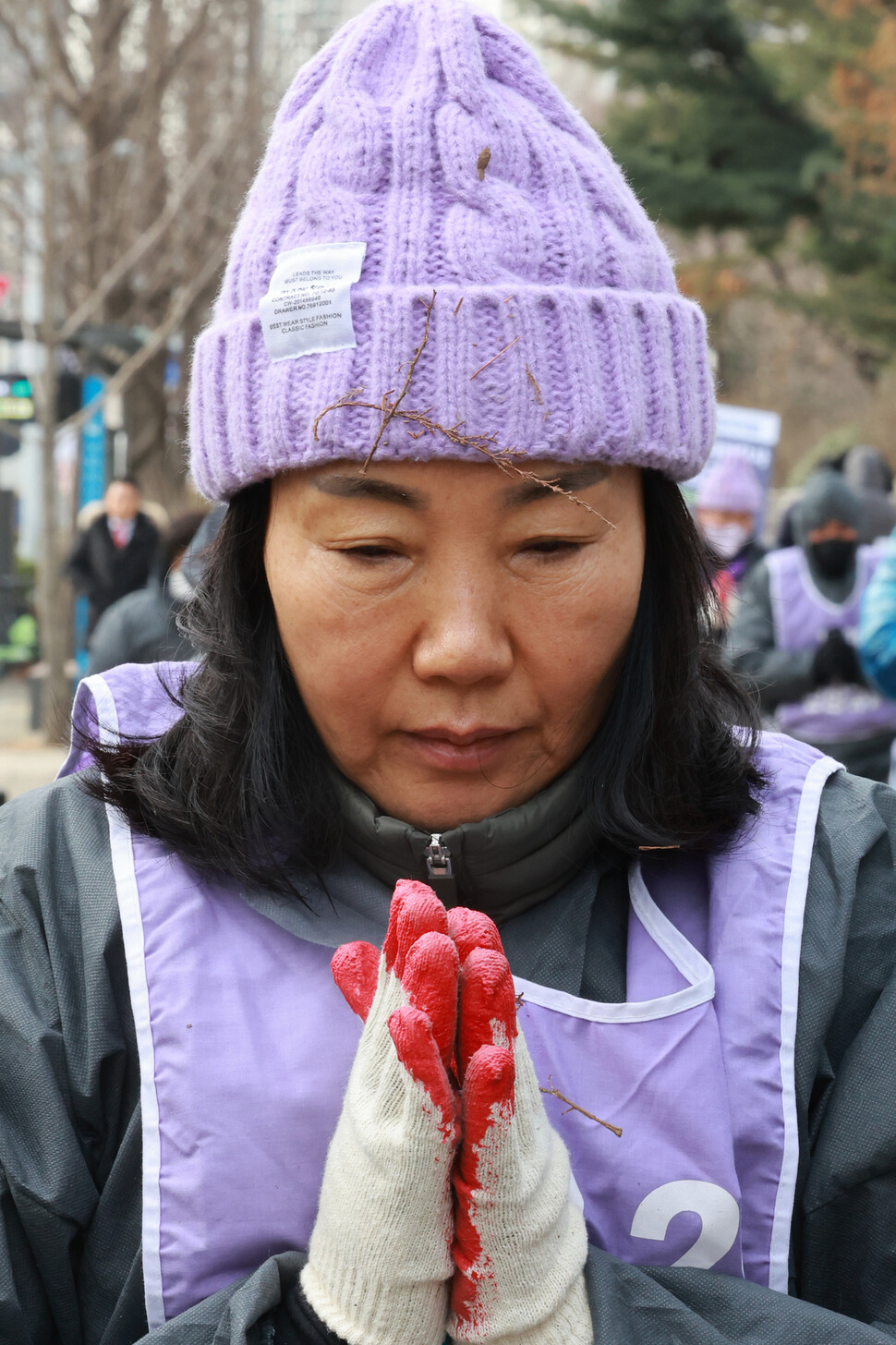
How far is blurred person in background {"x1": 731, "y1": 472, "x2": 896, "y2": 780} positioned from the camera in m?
5.07

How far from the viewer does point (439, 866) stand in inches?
63.1

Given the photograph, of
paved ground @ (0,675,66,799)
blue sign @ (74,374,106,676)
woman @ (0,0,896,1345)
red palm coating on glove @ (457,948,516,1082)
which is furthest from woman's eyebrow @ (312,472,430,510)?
blue sign @ (74,374,106,676)

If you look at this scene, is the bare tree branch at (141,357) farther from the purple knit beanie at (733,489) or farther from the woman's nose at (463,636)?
the woman's nose at (463,636)

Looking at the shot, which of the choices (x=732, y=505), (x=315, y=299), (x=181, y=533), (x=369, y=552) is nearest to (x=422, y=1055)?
(x=369, y=552)

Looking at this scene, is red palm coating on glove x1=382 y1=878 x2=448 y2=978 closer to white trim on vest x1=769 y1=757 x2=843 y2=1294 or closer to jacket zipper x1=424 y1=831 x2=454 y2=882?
jacket zipper x1=424 y1=831 x2=454 y2=882

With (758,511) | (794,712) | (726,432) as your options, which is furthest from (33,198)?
(794,712)

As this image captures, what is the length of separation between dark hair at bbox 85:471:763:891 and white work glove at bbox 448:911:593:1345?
38cm

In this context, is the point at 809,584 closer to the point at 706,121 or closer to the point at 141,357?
the point at 141,357

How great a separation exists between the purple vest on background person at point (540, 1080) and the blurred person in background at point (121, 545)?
26.0ft

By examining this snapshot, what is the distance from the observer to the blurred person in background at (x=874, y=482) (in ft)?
26.8

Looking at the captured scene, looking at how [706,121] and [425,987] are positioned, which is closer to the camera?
[425,987]

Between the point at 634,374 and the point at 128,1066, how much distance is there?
3.17 feet

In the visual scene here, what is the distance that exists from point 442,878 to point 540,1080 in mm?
251

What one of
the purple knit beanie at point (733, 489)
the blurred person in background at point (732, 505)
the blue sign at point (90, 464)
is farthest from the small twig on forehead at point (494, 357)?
the blue sign at point (90, 464)
